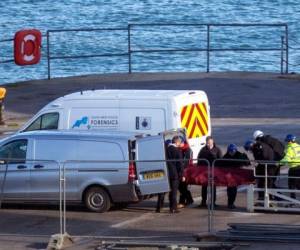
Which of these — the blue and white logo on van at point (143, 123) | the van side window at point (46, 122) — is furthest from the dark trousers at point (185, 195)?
the van side window at point (46, 122)

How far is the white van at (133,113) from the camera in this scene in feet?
88.7

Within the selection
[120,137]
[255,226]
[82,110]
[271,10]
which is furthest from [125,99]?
[271,10]

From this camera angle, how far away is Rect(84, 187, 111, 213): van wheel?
24828mm

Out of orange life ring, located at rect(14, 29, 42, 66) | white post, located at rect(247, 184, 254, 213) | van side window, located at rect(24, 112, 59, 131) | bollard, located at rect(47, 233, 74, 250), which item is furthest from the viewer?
orange life ring, located at rect(14, 29, 42, 66)

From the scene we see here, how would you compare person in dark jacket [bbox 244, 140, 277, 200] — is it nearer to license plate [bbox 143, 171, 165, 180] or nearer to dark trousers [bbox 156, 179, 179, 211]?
dark trousers [bbox 156, 179, 179, 211]

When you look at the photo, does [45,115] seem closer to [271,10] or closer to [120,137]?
[120,137]

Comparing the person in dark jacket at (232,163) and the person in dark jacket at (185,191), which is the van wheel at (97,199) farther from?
the person in dark jacket at (232,163)

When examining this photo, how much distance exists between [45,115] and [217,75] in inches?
627

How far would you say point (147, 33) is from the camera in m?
72.0

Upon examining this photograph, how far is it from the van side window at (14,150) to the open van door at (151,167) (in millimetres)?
2398

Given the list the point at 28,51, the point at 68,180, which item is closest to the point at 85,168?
the point at 68,180

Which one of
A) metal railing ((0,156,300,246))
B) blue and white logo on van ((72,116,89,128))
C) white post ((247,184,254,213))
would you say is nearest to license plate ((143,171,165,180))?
metal railing ((0,156,300,246))

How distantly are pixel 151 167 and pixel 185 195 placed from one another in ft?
4.22

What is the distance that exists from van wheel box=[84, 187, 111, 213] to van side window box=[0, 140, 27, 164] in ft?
4.83
